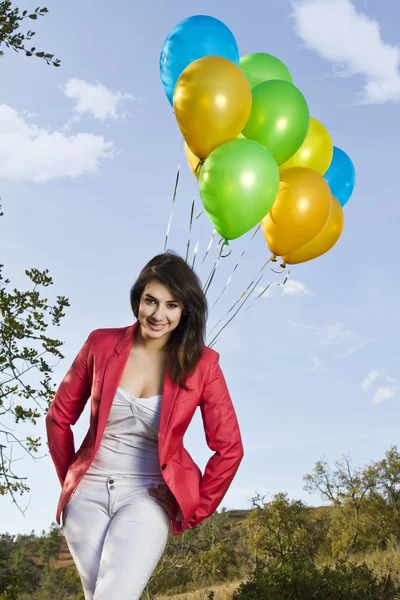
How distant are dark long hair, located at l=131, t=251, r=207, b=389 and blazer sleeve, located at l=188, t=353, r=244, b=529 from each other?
4.8 inches

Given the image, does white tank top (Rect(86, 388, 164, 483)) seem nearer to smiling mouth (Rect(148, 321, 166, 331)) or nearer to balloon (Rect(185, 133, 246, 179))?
smiling mouth (Rect(148, 321, 166, 331))

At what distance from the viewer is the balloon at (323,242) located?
4574 millimetres

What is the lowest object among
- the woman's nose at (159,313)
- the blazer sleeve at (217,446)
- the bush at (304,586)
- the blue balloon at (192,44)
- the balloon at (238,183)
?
the bush at (304,586)

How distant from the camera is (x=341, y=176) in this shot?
16.5ft

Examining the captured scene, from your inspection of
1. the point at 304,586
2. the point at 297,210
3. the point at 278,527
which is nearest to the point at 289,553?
the point at 304,586

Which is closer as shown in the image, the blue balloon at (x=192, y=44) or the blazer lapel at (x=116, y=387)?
the blazer lapel at (x=116, y=387)

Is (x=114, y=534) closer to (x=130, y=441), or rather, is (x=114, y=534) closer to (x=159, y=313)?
(x=130, y=441)

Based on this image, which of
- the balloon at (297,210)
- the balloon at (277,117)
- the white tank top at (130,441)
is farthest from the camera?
the balloon at (297,210)

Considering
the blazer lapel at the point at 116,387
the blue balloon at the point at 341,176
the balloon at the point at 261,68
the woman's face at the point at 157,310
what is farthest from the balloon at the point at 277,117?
the blazer lapel at the point at 116,387

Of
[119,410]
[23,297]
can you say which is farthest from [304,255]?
[119,410]

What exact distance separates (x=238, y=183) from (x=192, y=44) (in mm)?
1111

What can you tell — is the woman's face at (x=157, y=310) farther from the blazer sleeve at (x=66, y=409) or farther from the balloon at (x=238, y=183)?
the balloon at (x=238, y=183)

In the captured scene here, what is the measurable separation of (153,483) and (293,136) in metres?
2.52

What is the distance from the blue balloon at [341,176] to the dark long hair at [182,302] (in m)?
2.69
